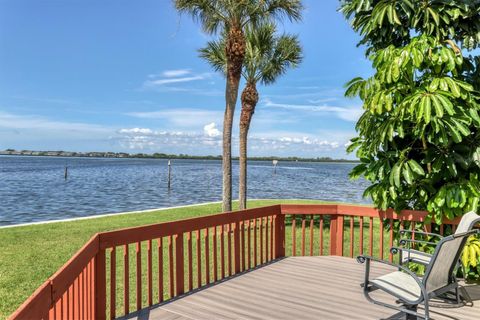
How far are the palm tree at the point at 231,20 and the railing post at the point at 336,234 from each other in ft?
15.0

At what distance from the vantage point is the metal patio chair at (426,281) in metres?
2.65

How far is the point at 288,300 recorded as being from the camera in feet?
12.7

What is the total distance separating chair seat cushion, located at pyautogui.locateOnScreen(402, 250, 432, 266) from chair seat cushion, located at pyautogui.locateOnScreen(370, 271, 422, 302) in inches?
28.1

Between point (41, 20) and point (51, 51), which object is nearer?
point (41, 20)

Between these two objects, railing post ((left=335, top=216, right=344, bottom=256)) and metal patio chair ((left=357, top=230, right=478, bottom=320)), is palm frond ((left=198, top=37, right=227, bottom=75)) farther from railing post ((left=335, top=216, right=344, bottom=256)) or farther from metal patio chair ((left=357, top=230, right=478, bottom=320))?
metal patio chair ((left=357, top=230, right=478, bottom=320))

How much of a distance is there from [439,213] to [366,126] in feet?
4.17

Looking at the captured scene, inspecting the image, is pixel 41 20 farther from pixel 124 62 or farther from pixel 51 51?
pixel 51 51

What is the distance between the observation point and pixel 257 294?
13.3ft

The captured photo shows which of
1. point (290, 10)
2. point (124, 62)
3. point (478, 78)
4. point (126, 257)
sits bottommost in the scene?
point (126, 257)

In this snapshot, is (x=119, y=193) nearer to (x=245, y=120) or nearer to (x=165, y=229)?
(x=245, y=120)

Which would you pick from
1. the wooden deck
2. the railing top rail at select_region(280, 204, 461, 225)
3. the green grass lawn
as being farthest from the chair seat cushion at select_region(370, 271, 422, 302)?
the green grass lawn

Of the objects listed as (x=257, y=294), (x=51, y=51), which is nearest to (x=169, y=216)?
(x=257, y=294)

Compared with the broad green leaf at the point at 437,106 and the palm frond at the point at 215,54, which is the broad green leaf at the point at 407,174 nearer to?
the broad green leaf at the point at 437,106

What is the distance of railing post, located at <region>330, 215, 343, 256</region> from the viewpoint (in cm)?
562
